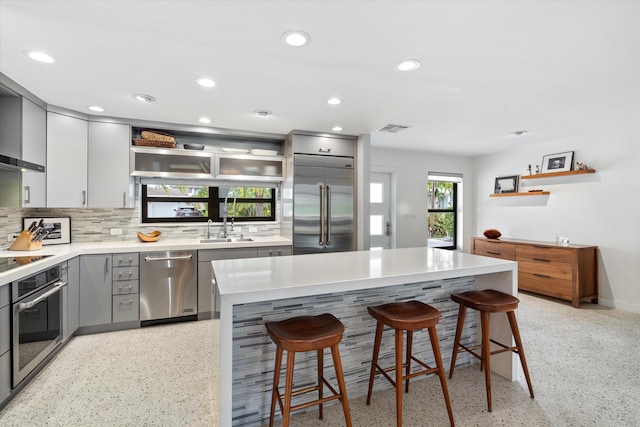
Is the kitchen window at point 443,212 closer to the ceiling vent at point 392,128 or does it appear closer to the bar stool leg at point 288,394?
the ceiling vent at point 392,128

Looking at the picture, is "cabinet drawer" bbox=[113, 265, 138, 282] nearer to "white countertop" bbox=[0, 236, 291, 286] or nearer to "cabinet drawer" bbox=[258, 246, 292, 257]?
"white countertop" bbox=[0, 236, 291, 286]

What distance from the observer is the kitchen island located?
1615mm

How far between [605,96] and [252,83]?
331 centimetres

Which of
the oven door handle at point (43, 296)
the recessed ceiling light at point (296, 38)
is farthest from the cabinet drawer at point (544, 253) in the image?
the oven door handle at point (43, 296)

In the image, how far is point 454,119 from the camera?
3.61 meters

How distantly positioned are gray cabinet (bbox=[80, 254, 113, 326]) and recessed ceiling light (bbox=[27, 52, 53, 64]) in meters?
1.86

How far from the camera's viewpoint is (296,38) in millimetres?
1909

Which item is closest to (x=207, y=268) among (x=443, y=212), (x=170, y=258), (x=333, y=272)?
(x=170, y=258)

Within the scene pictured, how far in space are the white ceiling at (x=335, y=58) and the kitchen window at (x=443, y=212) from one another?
265 centimetres

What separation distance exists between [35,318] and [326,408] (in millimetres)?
2316

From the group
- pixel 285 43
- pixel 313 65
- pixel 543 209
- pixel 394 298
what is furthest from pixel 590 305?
pixel 285 43

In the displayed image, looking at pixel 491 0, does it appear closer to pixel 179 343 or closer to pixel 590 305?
pixel 179 343

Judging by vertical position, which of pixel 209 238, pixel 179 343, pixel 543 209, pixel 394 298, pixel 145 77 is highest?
pixel 145 77

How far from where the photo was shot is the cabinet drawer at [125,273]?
3.25 m
